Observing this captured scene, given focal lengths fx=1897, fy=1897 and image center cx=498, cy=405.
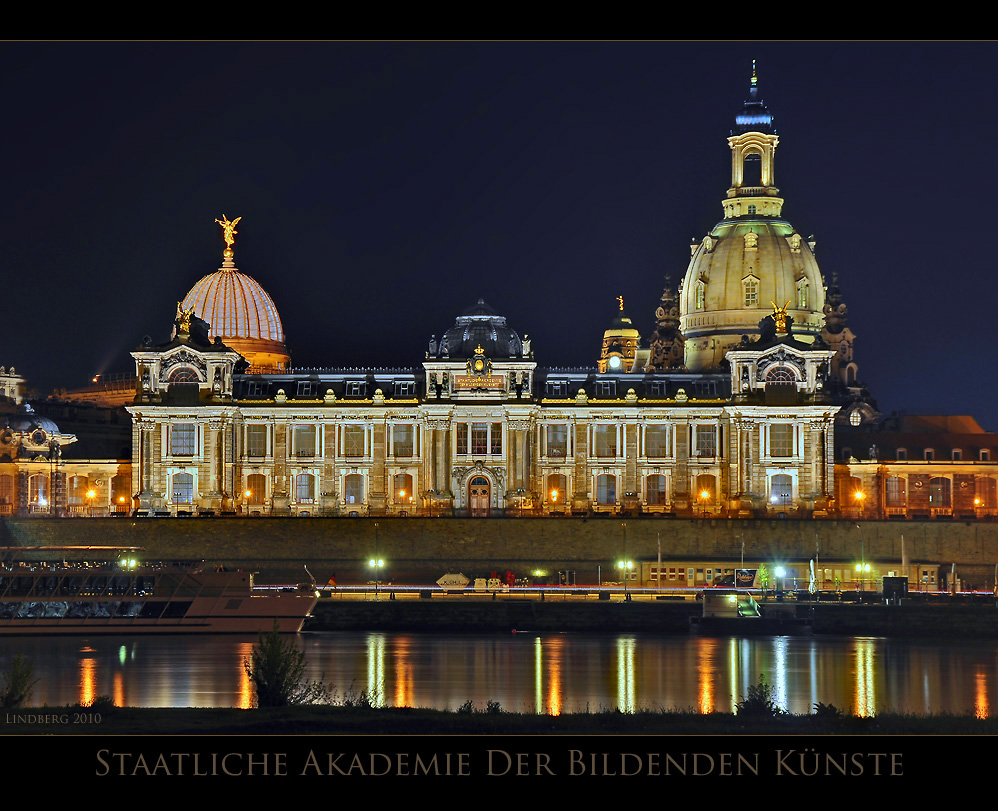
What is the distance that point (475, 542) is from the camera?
106 metres

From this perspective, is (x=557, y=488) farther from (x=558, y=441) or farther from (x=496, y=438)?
(x=496, y=438)

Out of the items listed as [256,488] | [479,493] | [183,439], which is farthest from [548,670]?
[183,439]

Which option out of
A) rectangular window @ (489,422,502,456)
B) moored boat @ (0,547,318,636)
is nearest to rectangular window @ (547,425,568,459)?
rectangular window @ (489,422,502,456)

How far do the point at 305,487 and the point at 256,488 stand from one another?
2.96 meters

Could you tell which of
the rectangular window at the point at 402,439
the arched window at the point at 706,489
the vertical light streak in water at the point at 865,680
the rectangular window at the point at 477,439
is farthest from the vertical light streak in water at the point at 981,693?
the rectangular window at the point at 402,439

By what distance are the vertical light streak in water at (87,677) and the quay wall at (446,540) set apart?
24.4 metres

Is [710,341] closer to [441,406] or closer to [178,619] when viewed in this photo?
[441,406]

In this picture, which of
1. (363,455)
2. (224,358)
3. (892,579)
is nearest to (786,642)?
(892,579)

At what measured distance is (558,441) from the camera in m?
114

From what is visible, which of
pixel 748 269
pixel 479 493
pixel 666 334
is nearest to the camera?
pixel 479 493

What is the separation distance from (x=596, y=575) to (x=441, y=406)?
49.2 feet

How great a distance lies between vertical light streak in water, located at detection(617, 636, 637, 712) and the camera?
208 ft

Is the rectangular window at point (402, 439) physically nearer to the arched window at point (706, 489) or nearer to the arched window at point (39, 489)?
the arched window at point (706, 489)

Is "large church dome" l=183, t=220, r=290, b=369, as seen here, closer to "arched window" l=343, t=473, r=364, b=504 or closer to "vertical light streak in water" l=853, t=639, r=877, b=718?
"arched window" l=343, t=473, r=364, b=504
